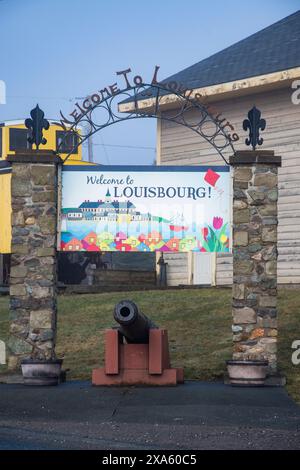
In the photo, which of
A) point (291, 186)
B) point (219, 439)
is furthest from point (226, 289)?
point (219, 439)

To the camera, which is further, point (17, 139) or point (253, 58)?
point (17, 139)

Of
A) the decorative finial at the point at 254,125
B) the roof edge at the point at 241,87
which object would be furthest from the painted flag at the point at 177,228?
the roof edge at the point at 241,87

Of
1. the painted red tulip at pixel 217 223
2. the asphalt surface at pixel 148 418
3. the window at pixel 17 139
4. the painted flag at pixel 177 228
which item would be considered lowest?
the asphalt surface at pixel 148 418

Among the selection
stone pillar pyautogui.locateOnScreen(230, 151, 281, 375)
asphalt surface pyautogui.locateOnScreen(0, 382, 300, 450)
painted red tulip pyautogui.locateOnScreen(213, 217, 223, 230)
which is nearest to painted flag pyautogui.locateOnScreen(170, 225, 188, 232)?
painted red tulip pyautogui.locateOnScreen(213, 217, 223, 230)

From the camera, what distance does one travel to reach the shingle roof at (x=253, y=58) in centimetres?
2206

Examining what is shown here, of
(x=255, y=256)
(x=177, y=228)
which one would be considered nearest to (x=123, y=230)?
(x=177, y=228)

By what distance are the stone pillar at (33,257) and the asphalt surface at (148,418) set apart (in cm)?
95

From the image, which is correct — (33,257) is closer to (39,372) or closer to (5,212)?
(39,372)

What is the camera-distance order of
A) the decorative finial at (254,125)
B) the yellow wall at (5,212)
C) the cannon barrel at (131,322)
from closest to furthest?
1. the cannon barrel at (131,322)
2. the decorative finial at (254,125)
3. the yellow wall at (5,212)

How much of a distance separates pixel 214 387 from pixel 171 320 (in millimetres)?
5697

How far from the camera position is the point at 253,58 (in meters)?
23.4

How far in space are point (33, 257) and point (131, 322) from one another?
253 centimetres

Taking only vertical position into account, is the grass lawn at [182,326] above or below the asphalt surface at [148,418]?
above

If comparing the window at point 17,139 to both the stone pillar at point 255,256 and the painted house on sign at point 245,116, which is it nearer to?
the painted house on sign at point 245,116
